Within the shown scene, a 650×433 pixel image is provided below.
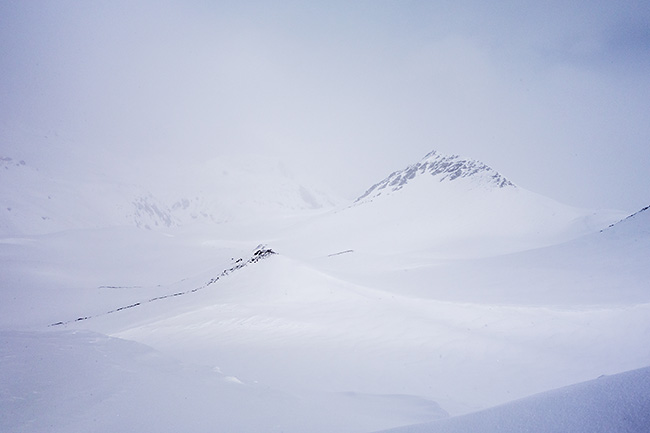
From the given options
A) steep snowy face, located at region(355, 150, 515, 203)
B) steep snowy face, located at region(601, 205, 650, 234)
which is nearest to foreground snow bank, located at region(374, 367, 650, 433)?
steep snowy face, located at region(601, 205, 650, 234)

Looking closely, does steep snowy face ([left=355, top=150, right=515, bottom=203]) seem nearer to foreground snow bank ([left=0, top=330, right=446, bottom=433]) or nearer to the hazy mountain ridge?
the hazy mountain ridge

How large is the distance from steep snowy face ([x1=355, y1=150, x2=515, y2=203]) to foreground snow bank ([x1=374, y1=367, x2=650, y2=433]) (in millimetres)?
53617

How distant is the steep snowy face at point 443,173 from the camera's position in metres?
53.3

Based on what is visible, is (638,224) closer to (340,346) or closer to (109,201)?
(340,346)

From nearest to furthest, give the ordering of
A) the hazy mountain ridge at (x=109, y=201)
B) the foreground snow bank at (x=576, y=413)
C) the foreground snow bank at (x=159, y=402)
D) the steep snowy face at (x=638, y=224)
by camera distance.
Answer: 1. the foreground snow bank at (x=576, y=413)
2. the foreground snow bank at (x=159, y=402)
3. the steep snowy face at (x=638, y=224)
4. the hazy mountain ridge at (x=109, y=201)

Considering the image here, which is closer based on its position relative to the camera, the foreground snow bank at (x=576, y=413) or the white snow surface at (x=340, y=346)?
the foreground snow bank at (x=576, y=413)

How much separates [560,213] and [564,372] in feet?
141

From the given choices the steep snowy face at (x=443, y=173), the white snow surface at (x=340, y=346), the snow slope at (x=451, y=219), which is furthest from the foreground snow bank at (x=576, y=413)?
the steep snowy face at (x=443, y=173)

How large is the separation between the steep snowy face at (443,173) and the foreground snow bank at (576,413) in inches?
2111

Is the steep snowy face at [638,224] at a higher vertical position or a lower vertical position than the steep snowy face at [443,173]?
lower

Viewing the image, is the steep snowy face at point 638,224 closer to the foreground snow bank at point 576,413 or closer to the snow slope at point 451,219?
the snow slope at point 451,219

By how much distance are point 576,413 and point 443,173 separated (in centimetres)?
6184

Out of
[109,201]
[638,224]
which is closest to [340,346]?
[638,224]

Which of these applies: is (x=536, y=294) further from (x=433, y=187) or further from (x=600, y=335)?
(x=433, y=187)
